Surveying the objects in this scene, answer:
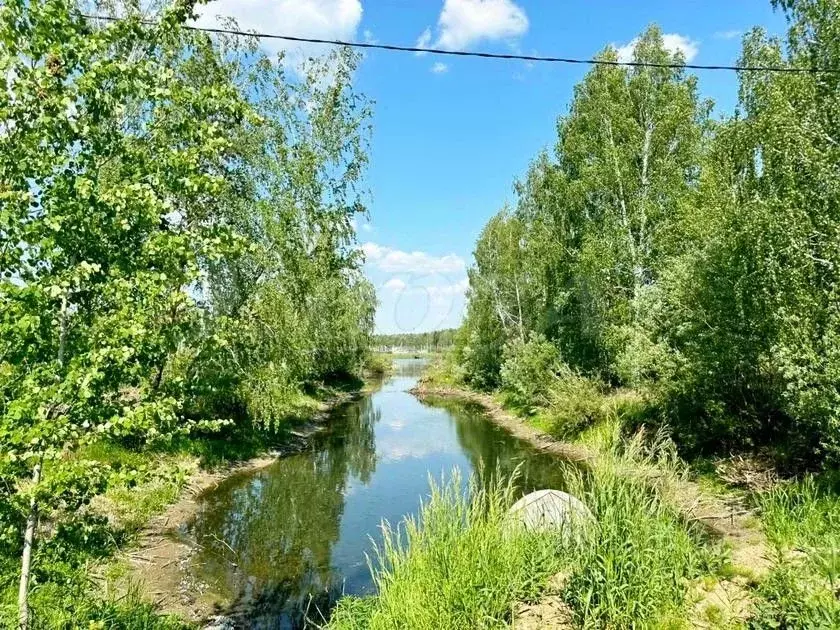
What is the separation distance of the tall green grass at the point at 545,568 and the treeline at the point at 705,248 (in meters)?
5.82

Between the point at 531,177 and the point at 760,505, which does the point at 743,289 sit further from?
the point at 531,177

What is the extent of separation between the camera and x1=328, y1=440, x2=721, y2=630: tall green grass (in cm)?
627

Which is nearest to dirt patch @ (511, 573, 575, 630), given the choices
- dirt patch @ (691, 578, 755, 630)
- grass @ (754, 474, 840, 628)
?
dirt patch @ (691, 578, 755, 630)

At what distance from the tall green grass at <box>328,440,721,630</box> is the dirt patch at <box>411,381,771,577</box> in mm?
612

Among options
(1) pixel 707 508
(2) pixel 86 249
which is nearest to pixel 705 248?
(1) pixel 707 508

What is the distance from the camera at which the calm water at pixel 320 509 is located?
10.4 metres

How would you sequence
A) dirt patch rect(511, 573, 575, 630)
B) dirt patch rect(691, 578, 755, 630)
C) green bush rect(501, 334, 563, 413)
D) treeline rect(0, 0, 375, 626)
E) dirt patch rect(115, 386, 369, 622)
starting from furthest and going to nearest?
green bush rect(501, 334, 563, 413)
dirt patch rect(115, 386, 369, 622)
dirt patch rect(511, 573, 575, 630)
dirt patch rect(691, 578, 755, 630)
treeline rect(0, 0, 375, 626)

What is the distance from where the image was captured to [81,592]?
7.26 metres

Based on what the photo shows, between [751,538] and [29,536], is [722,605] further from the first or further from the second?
[29,536]

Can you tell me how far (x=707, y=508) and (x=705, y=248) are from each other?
687 cm

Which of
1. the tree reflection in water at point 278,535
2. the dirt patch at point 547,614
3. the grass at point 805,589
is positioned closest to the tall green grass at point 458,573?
the dirt patch at point 547,614

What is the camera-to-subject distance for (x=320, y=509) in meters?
15.6

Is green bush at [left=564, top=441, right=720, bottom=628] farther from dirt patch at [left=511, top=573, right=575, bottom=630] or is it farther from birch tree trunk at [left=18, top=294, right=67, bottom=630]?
birch tree trunk at [left=18, top=294, right=67, bottom=630]

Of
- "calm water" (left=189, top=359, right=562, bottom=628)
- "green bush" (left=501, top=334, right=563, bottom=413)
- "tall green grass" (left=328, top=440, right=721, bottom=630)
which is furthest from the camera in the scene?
"green bush" (left=501, top=334, right=563, bottom=413)
